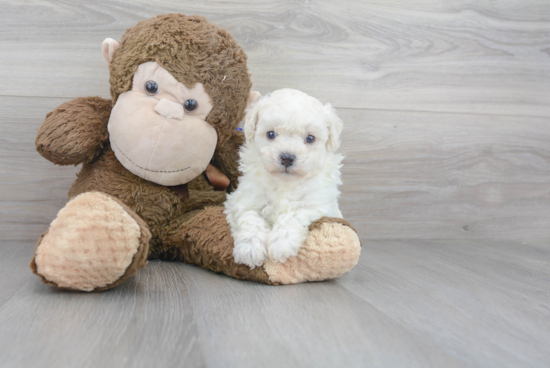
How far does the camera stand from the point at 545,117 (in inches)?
66.9

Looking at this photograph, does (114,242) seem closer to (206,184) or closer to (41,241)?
(41,241)

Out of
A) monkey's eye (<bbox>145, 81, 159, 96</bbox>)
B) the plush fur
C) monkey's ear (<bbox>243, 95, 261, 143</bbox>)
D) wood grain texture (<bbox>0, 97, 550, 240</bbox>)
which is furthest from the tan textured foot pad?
wood grain texture (<bbox>0, 97, 550, 240</bbox>)

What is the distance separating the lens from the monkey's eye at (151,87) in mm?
1062

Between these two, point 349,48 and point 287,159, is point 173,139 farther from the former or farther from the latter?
point 349,48

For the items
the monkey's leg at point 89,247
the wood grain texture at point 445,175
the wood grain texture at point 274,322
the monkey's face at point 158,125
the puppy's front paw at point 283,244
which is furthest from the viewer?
the wood grain texture at point 445,175

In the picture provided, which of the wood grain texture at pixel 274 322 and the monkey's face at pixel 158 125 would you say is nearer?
the wood grain texture at pixel 274 322

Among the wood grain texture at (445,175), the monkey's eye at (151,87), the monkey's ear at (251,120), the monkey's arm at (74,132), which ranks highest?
the monkey's eye at (151,87)

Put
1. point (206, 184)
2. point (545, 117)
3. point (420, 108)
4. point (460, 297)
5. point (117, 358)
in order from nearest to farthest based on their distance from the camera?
point (117, 358)
point (460, 297)
point (206, 184)
point (420, 108)
point (545, 117)

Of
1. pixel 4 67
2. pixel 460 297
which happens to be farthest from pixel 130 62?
pixel 460 297

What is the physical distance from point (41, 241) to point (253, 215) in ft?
1.43

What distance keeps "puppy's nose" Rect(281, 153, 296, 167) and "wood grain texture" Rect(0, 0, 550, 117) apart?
533 mm

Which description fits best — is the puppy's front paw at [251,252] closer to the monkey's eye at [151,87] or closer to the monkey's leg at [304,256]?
the monkey's leg at [304,256]

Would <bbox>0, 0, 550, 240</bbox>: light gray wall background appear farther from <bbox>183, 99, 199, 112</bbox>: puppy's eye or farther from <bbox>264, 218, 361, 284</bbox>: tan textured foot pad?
<bbox>264, 218, 361, 284</bbox>: tan textured foot pad

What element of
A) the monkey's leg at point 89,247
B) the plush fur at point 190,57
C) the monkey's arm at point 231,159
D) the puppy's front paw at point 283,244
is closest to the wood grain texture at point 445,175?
the monkey's arm at point 231,159
